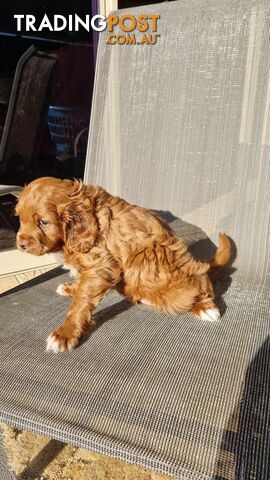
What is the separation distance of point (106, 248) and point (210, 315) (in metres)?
0.62

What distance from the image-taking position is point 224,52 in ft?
7.83

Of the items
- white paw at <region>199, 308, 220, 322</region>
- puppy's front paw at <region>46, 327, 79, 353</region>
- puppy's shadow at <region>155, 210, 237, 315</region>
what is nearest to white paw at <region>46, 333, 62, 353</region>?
puppy's front paw at <region>46, 327, 79, 353</region>

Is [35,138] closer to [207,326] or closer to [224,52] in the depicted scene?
[224,52]

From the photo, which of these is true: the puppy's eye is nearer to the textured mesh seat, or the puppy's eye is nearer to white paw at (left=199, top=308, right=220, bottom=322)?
the textured mesh seat

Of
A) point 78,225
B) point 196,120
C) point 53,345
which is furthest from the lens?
point 196,120

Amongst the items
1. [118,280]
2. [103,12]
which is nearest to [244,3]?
[103,12]

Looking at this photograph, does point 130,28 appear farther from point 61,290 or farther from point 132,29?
point 61,290

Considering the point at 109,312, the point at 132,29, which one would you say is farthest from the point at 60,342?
the point at 132,29

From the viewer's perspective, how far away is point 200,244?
2.53 metres

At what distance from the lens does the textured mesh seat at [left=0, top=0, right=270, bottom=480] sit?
125cm

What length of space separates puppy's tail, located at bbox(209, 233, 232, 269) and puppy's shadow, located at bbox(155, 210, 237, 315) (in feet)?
0.25

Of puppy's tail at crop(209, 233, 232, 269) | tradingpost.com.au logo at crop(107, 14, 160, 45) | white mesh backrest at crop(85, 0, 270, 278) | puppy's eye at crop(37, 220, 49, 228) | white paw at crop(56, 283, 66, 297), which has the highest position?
tradingpost.com.au logo at crop(107, 14, 160, 45)

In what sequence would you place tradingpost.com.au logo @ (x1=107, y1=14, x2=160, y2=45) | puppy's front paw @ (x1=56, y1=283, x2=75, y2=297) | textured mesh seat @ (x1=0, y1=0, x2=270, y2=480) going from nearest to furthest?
1. textured mesh seat @ (x1=0, y1=0, x2=270, y2=480)
2. puppy's front paw @ (x1=56, y1=283, x2=75, y2=297)
3. tradingpost.com.au logo @ (x1=107, y1=14, x2=160, y2=45)

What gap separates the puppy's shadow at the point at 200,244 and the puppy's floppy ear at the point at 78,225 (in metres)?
0.68
